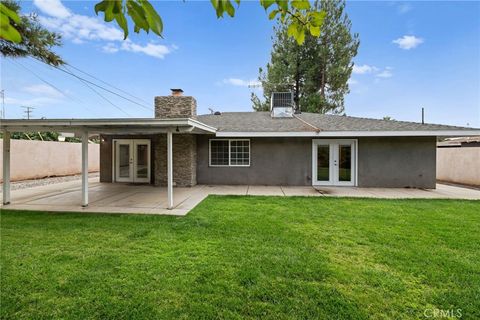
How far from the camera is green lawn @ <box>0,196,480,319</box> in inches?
109

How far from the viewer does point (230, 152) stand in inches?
471

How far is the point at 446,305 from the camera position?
9.25 ft

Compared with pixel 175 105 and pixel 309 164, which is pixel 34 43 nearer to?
pixel 175 105

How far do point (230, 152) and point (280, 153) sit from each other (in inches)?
92.0

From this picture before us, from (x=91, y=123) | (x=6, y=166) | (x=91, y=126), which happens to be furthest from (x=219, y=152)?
(x=6, y=166)

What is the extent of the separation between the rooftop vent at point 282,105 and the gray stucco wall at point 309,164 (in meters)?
3.09

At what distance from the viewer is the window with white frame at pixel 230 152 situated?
39.0 feet

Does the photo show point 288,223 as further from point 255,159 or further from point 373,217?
point 255,159

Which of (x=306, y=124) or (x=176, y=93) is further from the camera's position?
(x=306, y=124)

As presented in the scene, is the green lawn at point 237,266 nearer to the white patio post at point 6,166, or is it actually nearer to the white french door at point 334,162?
the white patio post at point 6,166

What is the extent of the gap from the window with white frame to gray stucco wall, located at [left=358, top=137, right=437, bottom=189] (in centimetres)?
514

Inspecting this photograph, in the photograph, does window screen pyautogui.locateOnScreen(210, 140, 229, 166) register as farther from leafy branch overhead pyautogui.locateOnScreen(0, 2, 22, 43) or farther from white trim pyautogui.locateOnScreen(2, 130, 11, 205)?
leafy branch overhead pyautogui.locateOnScreen(0, 2, 22, 43)

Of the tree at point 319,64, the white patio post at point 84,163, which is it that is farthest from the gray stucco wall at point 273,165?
the tree at point 319,64

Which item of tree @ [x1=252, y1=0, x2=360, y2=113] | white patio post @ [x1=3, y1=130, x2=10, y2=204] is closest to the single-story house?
white patio post @ [x1=3, y1=130, x2=10, y2=204]
